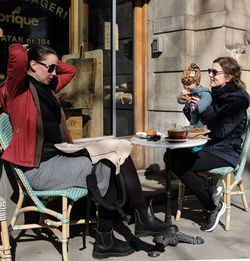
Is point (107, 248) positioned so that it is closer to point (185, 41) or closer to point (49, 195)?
point (49, 195)

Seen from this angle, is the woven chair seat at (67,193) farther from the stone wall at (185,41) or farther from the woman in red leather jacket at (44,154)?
the stone wall at (185,41)

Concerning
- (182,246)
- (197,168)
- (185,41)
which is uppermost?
(185,41)

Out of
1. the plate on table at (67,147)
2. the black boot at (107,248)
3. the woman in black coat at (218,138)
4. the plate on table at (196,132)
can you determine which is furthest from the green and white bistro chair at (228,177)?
the plate on table at (67,147)

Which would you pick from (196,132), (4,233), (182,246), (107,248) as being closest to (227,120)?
(196,132)

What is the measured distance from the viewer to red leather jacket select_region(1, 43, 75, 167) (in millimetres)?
3119

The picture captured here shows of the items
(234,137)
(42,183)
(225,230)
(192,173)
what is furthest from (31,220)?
(234,137)

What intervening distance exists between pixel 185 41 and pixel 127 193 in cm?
277

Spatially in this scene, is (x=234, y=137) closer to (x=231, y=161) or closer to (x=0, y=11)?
(x=231, y=161)

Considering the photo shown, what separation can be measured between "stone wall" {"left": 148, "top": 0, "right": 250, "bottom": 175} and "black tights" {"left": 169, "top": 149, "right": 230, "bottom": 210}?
1.59 meters

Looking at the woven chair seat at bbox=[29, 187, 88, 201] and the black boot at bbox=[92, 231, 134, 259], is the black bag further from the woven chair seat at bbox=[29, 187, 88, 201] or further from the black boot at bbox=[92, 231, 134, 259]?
the black boot at bbox=[92, 231, 134, 259]

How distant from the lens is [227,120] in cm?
388

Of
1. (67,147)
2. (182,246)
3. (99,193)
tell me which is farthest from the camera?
(182,246)

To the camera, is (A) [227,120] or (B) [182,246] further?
(A) [227,120]

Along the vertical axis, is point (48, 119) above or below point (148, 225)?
above
